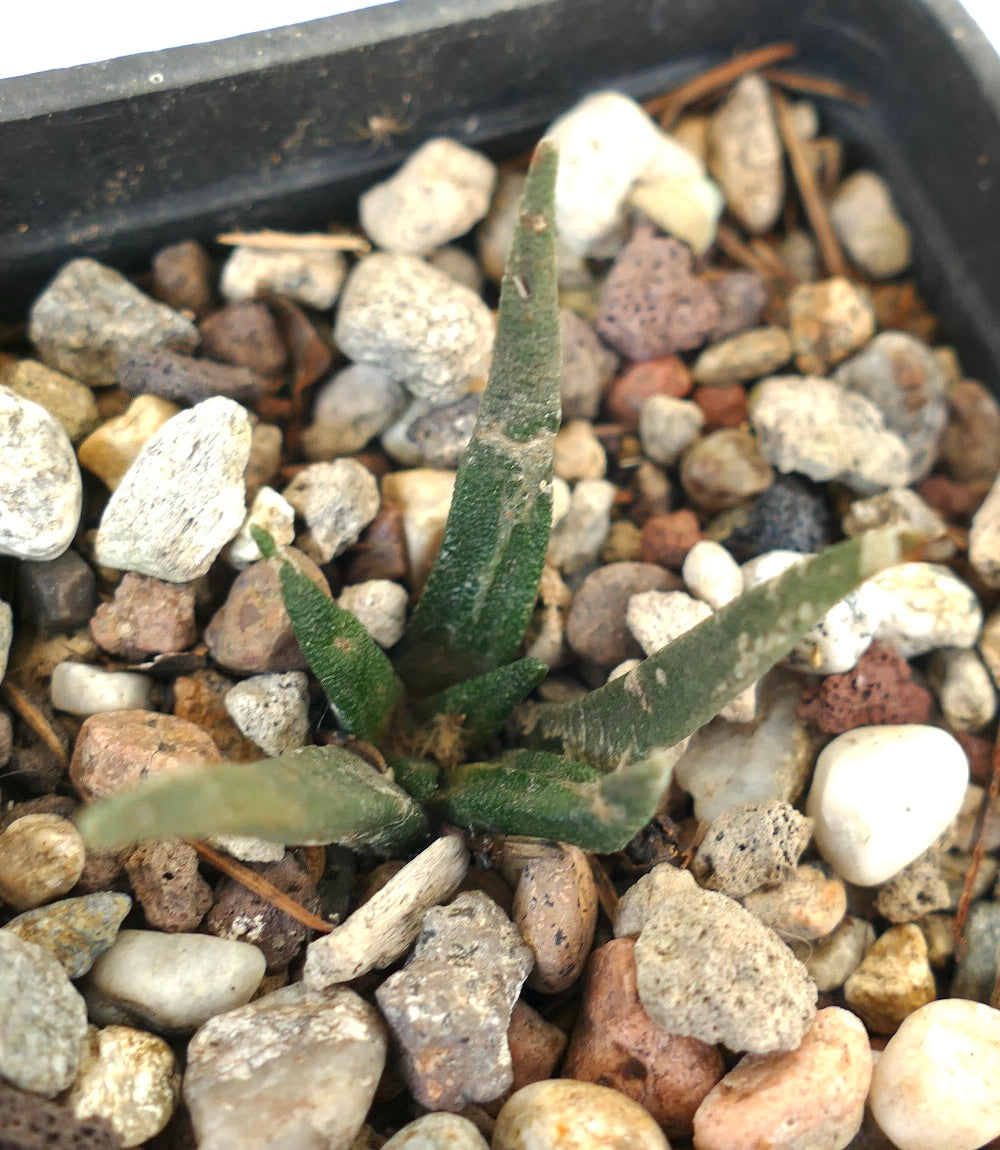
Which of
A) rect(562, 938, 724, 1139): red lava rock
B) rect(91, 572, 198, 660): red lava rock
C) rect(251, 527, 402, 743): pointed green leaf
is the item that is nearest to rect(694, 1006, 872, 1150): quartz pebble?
rect(562, 938, 724, 1139): red lava rock

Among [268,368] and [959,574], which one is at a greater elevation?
[268,368]

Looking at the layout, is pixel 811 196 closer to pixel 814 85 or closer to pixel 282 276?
pixel 814 85

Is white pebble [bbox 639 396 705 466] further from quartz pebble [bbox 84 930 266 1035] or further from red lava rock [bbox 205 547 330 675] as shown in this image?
quartz pebble [bbox 84 930 266 1035]

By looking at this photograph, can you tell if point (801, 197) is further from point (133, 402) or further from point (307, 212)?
point (133, 402)

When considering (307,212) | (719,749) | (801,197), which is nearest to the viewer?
(719,749)

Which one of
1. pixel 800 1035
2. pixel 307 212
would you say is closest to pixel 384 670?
pixel 800 1035

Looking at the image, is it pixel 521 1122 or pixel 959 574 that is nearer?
pixel 521 1122

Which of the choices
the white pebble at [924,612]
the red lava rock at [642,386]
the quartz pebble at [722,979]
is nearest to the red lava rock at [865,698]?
the white pebble at [924,612]

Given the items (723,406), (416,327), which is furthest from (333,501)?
(723,406)
